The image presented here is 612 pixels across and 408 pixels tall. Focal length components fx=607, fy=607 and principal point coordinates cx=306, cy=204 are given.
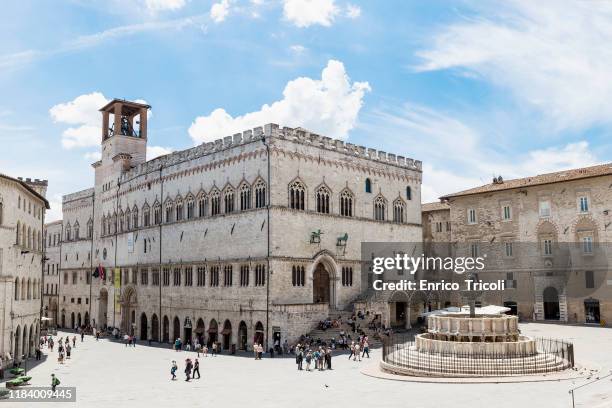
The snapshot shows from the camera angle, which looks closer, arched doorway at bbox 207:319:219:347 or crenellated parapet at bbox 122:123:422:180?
crenellated parapet at bbox 122:123:422:180

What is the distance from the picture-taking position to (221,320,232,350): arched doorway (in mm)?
46122

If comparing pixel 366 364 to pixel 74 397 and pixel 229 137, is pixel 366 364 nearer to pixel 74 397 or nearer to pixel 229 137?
pixel 74 397

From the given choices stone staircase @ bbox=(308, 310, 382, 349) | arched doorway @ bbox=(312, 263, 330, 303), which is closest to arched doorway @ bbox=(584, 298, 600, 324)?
stone staircase @ bbox=(308, 310, 382, 349)

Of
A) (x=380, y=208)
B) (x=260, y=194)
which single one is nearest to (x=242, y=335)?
(x=260, y=194)

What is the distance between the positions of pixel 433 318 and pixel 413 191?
27070 mm

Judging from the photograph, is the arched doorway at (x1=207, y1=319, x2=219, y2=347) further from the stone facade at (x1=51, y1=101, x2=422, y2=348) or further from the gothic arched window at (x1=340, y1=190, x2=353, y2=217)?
the gothic arched window at (x1=340, y1=190, x2=353, y2=217)

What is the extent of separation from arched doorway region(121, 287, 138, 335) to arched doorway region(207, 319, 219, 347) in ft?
50.0

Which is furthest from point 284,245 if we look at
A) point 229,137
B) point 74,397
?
point 74,397

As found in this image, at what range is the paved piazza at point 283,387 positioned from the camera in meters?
22.4

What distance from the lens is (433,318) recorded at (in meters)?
30.9

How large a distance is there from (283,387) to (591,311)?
3451cm

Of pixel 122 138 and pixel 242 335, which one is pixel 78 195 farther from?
pixel 242 335

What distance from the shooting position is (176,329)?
2071 inches

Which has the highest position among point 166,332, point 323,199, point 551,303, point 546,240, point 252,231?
point 323,199
